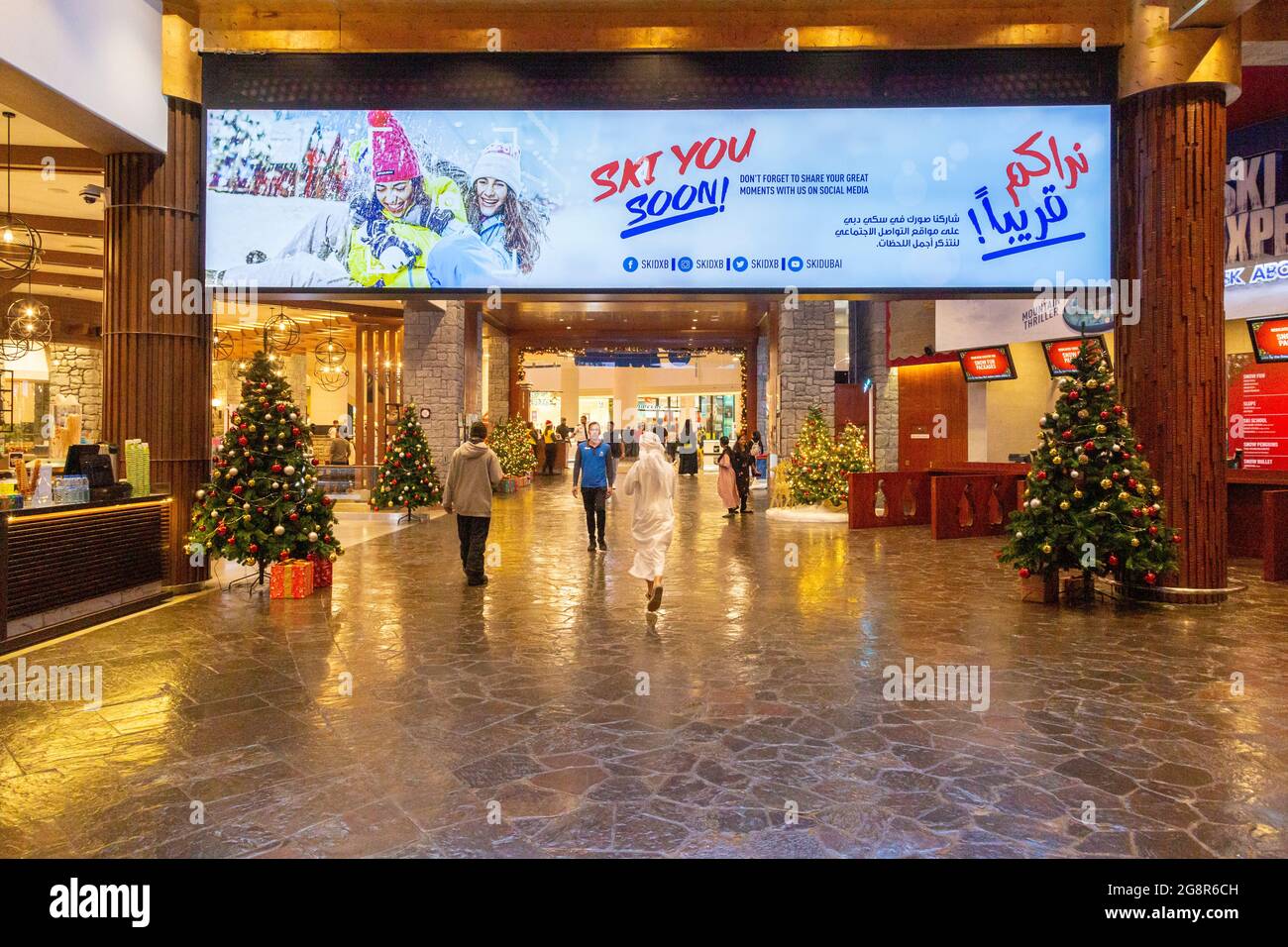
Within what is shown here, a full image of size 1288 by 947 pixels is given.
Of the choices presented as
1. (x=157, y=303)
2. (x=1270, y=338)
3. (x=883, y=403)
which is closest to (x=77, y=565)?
(x=157, y=303)

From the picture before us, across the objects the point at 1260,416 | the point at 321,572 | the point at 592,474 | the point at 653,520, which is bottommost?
the point at 321,572

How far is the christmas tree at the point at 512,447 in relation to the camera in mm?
22641

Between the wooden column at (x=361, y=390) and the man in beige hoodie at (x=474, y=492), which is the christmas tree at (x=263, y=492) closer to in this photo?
the man in beige hoodie at (x=474, y=492)

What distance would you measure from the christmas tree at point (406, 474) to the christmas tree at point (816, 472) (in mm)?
6647

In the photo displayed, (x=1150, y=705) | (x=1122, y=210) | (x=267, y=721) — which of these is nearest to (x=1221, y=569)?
(x=1122, y=210)

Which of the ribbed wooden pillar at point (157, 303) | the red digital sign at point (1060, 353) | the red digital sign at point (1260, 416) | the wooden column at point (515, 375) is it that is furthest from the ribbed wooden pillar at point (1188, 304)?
the wooden column at point (515, 375)

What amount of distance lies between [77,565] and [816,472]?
38.6 ft

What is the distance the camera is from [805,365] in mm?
18844

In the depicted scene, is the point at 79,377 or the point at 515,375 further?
the point at 515,375

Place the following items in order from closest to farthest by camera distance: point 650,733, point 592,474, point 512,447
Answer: point 650,733 → point 592,474 → point 512,447

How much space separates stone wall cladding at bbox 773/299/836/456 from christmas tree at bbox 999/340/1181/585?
34.9ft

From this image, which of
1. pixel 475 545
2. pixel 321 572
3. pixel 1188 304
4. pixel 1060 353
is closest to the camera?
pixel 1188 304

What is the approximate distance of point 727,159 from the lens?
7863mm
